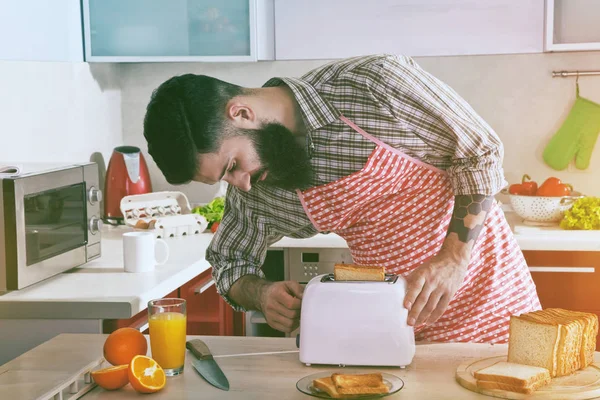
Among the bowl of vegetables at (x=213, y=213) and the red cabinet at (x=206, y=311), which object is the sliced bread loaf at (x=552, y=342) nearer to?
the red cabinet at (x=206, y=311)

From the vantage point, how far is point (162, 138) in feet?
4.76

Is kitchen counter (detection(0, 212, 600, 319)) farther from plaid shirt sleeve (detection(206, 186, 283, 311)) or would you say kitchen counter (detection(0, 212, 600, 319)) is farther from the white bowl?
plaid shirt sleeve (detection(206, 186, 283, 311))

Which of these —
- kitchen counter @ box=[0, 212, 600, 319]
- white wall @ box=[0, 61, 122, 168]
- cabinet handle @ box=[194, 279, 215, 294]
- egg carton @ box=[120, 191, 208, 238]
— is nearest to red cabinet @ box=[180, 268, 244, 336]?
cabinet handle @ box=[194, 279, 215, 294]

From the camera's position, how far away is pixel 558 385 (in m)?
1.23

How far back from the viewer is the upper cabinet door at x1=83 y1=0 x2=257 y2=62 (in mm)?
3031

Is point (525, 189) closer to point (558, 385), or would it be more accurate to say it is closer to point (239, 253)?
point (239, 253)

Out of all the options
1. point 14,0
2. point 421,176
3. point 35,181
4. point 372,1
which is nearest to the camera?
point 421,176

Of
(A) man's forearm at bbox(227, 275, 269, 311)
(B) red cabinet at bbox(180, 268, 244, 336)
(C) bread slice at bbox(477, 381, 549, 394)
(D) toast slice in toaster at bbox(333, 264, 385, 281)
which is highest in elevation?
(D) toast slice in toaster at bbox(333, 264, 385, 281)

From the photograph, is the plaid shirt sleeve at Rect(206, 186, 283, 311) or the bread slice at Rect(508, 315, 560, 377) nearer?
the bread slice at Rect(508, 315, 560, 377)

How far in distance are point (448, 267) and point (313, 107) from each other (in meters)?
0.41

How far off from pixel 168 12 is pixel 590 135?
66.9 inches

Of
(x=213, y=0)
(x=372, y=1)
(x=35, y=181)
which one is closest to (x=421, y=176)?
(x=35, y=181)

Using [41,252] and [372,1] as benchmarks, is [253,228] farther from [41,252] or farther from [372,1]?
[372,1]

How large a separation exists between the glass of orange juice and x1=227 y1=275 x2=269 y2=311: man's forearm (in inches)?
10.1
